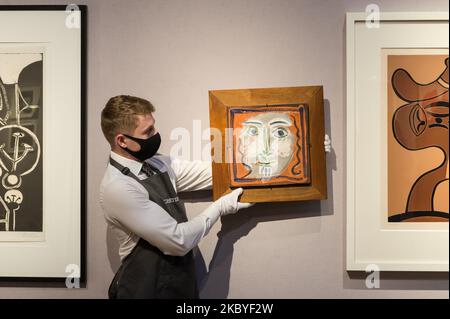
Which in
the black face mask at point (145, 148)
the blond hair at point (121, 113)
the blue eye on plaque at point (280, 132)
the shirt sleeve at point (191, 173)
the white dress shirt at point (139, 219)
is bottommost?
the white dress shirt at point (139, 219)

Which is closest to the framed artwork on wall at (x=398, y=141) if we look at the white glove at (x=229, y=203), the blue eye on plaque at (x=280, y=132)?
the blue eye on plaque at (x=280, y=132)

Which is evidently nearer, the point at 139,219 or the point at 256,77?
the point at 139,219

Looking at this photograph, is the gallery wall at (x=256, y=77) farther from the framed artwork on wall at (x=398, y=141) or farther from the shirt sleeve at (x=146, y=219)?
the shirt sleeve at (x=146, y=219)

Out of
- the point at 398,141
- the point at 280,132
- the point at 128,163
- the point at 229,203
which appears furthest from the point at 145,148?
the point at 398,141

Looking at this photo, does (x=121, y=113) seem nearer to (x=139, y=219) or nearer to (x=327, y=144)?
(x=139, y=219)

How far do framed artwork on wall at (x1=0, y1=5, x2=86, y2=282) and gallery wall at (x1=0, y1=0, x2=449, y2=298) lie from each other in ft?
0.14

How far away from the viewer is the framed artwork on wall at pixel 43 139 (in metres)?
1.50

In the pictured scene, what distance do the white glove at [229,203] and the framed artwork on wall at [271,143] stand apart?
0.02m

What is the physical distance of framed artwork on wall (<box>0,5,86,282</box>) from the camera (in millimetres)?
1505

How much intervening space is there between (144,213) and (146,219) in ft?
0.06

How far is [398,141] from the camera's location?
1478 mm

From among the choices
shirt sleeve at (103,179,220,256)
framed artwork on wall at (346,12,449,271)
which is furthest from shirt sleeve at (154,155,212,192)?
framed artwork on wall at (346,12,449,271)

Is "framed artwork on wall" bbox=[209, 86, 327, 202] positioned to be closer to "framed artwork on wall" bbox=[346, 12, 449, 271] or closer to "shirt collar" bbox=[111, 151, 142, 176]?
"framed artwork on wall" bbox=[346, 12, 449, 271]
